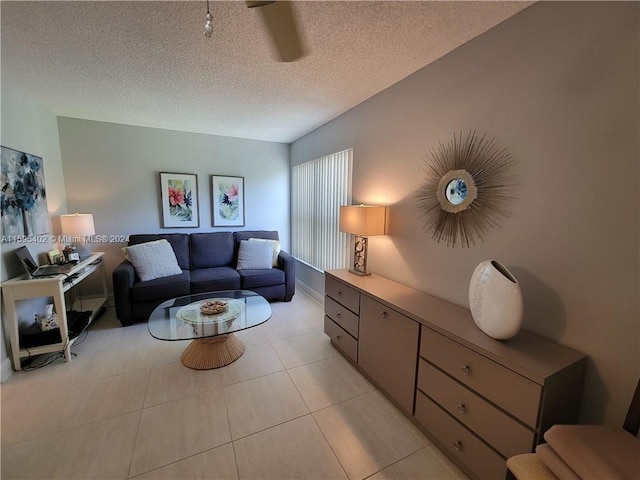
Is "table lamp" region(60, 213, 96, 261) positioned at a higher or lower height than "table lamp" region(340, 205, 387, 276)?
lower

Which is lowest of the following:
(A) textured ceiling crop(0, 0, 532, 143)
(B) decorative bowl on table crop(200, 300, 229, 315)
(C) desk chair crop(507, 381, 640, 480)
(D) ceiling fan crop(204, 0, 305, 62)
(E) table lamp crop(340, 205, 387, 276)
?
(B) decorative bowl on table crop(200, 300, 229, 315)

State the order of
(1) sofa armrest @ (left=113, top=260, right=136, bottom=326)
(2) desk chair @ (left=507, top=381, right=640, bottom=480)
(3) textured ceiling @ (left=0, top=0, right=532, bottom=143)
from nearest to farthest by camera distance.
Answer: (2) desk chair @ (left=507, top=381, right=640, bottom=480)
(3) textured ceiling @ (left=0, top=0, right=532, bottom=143)
(1) sofa armrest @ (left=113, top=260, right=136, bottom=326)

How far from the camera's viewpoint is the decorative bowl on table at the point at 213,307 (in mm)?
2184

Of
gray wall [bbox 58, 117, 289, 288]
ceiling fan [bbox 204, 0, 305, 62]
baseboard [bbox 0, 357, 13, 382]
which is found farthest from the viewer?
gray wall [bbox 58, 117, 289, 288]

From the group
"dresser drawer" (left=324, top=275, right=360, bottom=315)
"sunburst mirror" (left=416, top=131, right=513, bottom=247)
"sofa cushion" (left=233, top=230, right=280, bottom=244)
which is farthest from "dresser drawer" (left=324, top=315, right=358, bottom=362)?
"sofa cushion" (left=233, top=230, right=280, bottom=244)

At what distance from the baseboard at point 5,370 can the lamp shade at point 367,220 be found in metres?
2.87

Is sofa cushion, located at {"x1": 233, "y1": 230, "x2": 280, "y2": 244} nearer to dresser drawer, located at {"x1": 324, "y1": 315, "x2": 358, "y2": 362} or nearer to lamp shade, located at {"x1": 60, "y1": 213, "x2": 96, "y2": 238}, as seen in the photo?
lamp shade, located at {"x1": 60, "y1": 213, "x2": 96, "y2": 238}

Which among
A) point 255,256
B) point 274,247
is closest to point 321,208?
point 274,247

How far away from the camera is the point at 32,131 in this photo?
253 centimetres

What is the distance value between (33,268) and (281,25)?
2729 millimetres

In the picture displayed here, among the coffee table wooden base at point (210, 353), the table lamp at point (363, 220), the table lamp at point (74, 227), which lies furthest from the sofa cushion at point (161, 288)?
the table lamp at point (363, 220)

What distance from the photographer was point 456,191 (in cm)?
169

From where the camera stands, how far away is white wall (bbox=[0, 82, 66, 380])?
82.1 inches

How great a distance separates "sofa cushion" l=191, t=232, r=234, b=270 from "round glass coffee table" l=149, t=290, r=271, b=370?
3.94 feet
